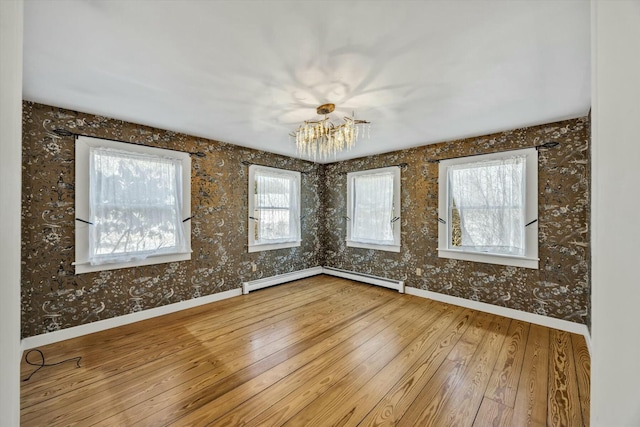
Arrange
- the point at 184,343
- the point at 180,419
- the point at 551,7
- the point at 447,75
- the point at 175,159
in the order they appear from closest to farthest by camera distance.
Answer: the point at 551,7, the point at 180,419, the point at 447,75, the point at 184,343, the point at 175,159

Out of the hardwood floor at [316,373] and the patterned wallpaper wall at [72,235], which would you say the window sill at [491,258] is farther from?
the patterned wallpaper wall at [72,235]

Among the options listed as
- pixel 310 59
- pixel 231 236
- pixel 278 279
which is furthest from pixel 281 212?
pixel 310 59

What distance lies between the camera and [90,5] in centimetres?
138

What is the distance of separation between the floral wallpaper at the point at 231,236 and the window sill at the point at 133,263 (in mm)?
58

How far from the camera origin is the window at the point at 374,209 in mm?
4367

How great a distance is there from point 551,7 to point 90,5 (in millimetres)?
2428

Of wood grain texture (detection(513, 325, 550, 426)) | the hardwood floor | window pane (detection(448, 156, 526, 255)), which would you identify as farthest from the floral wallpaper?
wood grain texture (detection(513, 325, 550, 426))

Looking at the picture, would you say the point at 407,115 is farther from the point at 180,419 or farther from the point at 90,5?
the point at 180,419

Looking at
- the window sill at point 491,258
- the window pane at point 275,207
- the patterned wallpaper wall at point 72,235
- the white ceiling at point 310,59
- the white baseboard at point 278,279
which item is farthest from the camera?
the window pane at point 275,207

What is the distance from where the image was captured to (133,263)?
3.07m

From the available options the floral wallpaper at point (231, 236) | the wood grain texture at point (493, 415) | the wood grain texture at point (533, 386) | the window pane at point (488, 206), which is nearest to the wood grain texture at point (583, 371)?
the wood grain texture at point (533, 386)

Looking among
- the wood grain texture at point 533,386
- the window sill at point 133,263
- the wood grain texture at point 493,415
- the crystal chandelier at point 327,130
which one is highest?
the crystal chandelier at point 327,130

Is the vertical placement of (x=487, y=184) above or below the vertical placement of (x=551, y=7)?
below

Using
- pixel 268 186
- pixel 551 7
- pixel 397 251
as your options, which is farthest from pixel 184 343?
pixel 551 7
